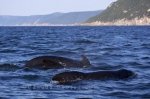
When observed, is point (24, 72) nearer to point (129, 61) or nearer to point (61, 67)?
point (61, 67)

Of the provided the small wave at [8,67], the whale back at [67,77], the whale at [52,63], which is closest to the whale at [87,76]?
the whale back at [67,77]

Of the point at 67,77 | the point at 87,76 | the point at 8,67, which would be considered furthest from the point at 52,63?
the point at 67,77

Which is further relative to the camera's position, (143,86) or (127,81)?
(127,81)

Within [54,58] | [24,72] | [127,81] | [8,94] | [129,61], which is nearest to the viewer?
[8,94]

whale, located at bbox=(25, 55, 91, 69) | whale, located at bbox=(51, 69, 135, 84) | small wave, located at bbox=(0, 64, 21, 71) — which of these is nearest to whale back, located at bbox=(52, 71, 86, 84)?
whale, located at bbox=(51, 69, 135, 84)

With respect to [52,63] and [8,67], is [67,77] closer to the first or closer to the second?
[52,63]

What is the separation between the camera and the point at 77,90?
57.2 feet

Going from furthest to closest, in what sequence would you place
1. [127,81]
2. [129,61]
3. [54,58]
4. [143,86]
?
[129,61], [54,58], [127,81], [143,86]

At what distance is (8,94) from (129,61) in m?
13.7

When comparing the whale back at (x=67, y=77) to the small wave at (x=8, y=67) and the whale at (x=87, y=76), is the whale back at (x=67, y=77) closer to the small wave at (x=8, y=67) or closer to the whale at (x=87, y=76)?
the whale at (x=87, y=76)

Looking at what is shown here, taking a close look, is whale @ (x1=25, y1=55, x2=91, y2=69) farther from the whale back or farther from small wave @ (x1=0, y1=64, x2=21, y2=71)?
the whale back

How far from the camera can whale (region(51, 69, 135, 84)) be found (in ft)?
62.3

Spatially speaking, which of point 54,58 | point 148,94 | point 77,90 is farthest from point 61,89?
point 54,58

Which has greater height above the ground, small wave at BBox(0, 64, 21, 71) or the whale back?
the whale back
